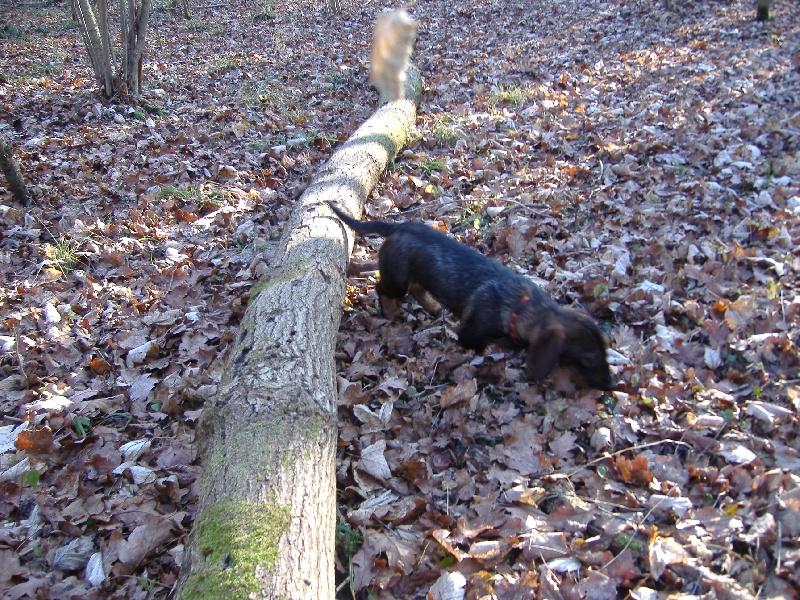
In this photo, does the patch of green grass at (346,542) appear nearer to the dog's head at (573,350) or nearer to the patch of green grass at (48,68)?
the dog's head at (573,350)

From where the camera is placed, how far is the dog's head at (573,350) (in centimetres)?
374

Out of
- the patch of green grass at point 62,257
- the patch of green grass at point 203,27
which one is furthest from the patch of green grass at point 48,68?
the patch of green grass at point 62,257

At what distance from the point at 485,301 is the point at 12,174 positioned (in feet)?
20.5

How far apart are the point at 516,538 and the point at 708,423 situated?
5.00 ft

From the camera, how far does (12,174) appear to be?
6.66m

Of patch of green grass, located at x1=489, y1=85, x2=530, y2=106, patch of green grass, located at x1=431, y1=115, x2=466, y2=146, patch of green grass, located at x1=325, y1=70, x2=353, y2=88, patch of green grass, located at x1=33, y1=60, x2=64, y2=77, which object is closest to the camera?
patch of green grass, located at x1=431, y1=115, x2=466, y2=146

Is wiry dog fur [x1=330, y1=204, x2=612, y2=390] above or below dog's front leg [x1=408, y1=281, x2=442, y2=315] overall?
above

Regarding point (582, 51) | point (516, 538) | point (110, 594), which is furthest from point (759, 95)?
point (110, 594)

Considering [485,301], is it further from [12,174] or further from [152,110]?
[152,110]

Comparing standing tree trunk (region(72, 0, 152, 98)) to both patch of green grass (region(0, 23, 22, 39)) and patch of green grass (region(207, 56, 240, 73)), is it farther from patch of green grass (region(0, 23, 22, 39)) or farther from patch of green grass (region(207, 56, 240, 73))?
patch of green grass (region(0, 23, 22, 39))

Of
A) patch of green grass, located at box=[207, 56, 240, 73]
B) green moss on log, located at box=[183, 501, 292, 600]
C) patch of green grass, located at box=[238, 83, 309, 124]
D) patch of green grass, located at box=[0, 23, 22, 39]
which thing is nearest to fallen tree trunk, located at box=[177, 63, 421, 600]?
green moss on log, located at box=[183, 501, 292, 600]

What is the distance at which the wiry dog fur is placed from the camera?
3.78 m

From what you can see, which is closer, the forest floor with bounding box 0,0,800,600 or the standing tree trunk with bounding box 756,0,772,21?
the forest floor with bounding box 0,0,800,600

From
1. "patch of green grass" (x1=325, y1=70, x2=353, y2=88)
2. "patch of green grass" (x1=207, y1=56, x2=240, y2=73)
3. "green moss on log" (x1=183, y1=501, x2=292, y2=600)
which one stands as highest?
"patch of green grass" (x1=207, y1=56, x2=240, y2=73)
